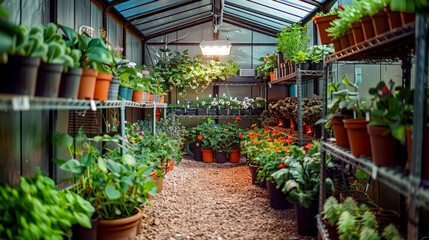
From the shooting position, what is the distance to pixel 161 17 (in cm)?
676

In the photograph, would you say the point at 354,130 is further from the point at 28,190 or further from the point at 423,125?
the point at 28,190

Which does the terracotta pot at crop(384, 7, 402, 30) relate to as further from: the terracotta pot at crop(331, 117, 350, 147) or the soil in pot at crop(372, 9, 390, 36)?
the terracotta pot at crop(331, 117, 350, 147)

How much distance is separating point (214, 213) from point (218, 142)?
3.25 m

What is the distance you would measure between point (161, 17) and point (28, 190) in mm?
5641

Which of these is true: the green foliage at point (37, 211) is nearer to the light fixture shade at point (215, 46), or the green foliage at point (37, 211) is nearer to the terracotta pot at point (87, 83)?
the terracotta pot at point (87, 83)

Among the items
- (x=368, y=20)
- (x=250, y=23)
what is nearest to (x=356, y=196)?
(x=368, y=20)

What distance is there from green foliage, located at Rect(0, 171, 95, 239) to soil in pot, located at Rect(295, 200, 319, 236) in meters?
1.71

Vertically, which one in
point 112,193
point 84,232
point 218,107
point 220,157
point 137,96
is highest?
point 137,96

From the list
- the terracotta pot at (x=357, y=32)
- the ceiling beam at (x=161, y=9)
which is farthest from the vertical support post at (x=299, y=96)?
the ceiling beam at (x=161, y=9)

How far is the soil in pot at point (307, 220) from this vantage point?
2.70 metres

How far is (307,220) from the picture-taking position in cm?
271

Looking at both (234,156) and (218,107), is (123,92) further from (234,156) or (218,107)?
(218,107)

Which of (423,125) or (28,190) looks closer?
(423,125)

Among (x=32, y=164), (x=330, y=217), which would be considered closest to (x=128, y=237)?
(x=32, y=164)
